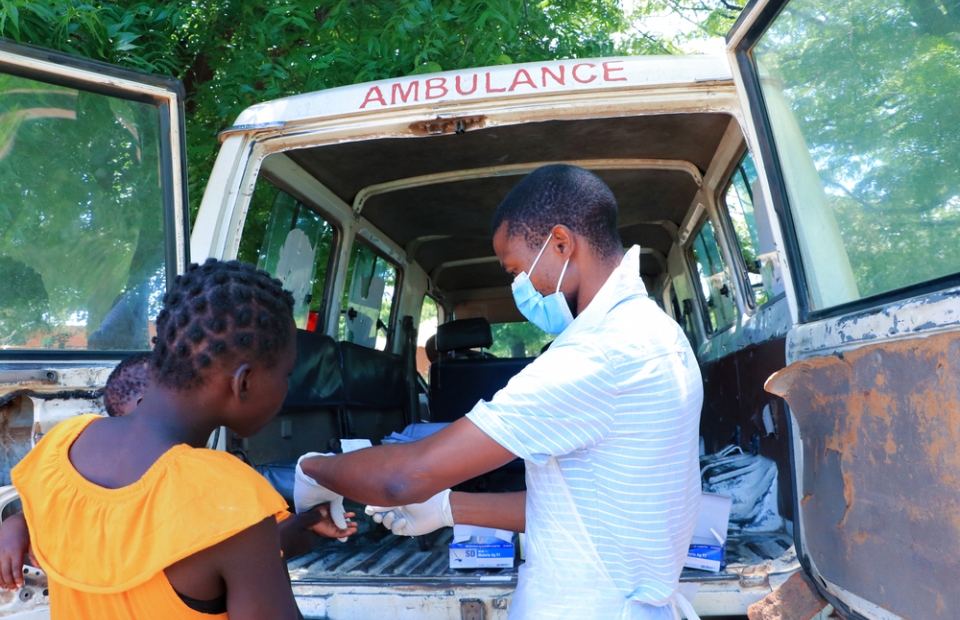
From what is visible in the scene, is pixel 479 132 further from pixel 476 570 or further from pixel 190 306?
pixel 190 306

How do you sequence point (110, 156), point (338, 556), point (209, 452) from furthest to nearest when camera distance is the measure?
point (338, 556)
point (110, 156)
point (209, 452)

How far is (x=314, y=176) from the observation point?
4.23 metres

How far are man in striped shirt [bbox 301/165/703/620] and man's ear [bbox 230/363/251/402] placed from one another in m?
0.32

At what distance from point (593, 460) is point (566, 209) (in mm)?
620

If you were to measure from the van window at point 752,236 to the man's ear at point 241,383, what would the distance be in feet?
8.35

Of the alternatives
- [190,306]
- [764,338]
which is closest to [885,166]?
[190,306]

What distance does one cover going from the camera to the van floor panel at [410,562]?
2621 mm

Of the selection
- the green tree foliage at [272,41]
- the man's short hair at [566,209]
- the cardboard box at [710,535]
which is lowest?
the cardboard box at [710,535]

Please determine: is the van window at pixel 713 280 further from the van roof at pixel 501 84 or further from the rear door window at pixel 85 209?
the rear door window at pixel 85 209

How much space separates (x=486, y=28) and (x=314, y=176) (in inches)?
62.8

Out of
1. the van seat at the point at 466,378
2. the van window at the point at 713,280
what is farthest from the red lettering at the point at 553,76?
the van seat at the point at 466,378

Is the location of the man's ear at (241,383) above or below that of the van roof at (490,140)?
below

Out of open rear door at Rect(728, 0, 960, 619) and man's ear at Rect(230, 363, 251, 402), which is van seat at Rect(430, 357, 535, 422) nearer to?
open rear door at Rect(728, 0, 960, 619)

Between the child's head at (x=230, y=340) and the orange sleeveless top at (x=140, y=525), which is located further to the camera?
the child's head at (x=230, y=340)
